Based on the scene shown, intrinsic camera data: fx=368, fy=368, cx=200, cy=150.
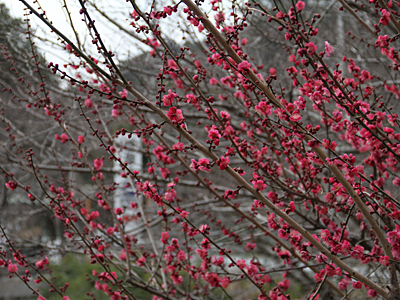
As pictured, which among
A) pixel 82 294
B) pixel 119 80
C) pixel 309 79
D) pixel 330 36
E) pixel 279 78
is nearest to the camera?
pixel 119 80

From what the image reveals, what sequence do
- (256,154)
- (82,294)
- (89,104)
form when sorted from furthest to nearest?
(82,294) → (89,104) → (256,154)

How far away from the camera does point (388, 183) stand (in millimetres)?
6945

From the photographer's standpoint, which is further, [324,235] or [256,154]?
[256,154]

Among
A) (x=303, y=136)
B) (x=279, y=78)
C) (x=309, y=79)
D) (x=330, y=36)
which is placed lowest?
(x=303, y=136)

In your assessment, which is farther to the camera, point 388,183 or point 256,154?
point 388,183

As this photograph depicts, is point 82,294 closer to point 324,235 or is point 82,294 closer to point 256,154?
point 256,154

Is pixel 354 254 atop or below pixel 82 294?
atop

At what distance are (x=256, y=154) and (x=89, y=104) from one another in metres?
2.04

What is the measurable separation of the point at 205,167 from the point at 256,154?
115cm

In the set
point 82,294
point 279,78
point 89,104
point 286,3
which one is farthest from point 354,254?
point 82,294

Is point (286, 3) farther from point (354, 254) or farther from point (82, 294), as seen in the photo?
point (82, 294)

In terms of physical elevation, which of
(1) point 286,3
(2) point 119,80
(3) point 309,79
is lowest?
(2) point 119,80

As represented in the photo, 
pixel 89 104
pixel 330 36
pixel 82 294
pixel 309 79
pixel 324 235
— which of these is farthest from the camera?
pixel 82 294

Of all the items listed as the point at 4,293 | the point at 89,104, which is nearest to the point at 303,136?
the point at 89,104
